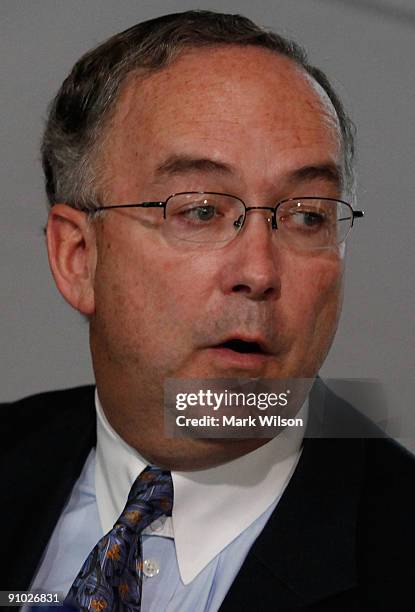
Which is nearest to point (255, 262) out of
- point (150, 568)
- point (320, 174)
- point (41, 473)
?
point (320, 174)

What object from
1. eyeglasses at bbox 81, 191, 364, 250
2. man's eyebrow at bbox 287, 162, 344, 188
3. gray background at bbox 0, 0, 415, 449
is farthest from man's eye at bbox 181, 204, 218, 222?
gray background at bbox 0, 0, 415, 449

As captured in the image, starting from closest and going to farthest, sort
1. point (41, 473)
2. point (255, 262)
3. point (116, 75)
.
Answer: point (255, 262) < point (116, 75) < point (41, 473)

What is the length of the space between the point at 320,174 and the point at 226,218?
14 cm

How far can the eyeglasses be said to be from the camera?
4.27 ft

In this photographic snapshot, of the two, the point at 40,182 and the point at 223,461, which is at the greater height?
the point at 40,182

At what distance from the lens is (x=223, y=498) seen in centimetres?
135

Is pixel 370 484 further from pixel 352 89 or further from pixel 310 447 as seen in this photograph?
pixel 352 89

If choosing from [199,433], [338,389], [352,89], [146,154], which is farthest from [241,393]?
[352,89]

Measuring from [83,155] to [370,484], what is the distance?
588 mm

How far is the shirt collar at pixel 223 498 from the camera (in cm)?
134

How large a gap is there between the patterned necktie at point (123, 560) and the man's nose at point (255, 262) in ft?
0.93

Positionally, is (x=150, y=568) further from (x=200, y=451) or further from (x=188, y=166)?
(x=188, y=166)

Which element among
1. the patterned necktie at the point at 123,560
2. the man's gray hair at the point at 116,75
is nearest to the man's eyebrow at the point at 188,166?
the man's gray hair at the point at 116,75

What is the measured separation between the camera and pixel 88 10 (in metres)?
1.63
